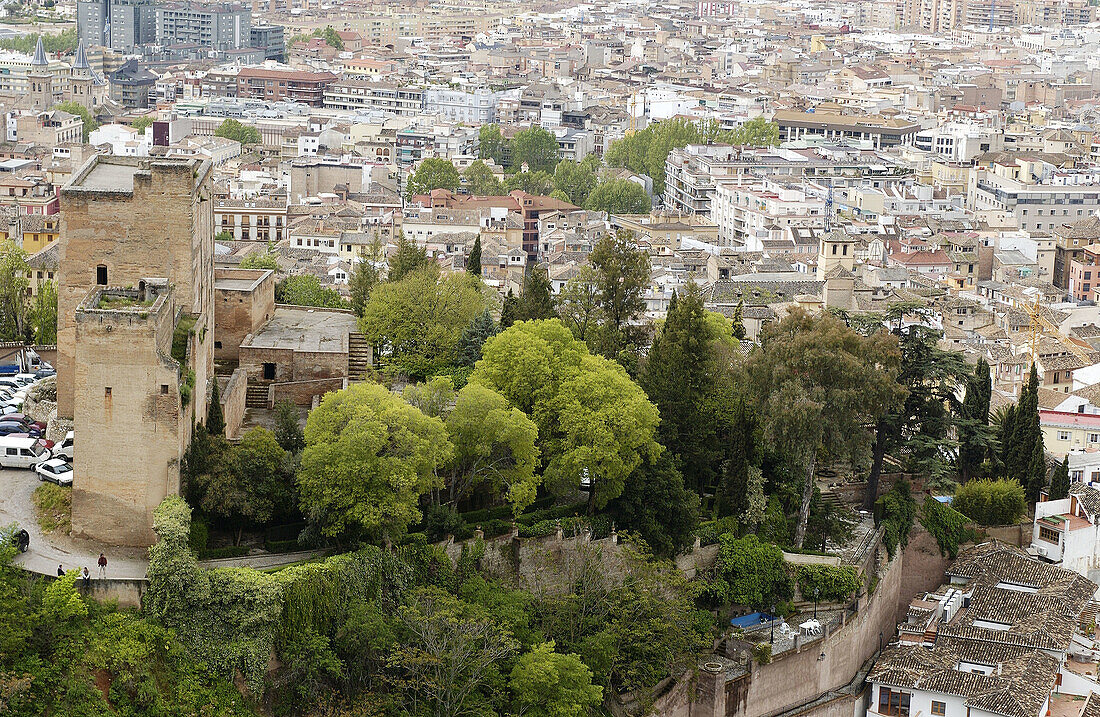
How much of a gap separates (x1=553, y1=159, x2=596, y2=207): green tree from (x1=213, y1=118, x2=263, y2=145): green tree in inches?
837

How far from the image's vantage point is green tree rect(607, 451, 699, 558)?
1444 inches

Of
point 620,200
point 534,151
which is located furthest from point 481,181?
point 534,151

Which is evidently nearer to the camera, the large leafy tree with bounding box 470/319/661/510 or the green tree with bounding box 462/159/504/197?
the large leafy tree with bounding box 470/319/661/510

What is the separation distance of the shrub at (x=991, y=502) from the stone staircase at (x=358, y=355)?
583 inches

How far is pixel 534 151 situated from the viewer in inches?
4464

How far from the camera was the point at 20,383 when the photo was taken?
3878 cm

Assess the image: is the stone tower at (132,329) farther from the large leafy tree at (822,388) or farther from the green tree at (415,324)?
the large leafy tree at (822,388)

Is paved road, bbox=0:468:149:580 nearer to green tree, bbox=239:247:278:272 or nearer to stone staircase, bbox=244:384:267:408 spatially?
stone staircase, bbox=244:384:267:408

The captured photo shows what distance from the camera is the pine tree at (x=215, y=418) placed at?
3328 cm

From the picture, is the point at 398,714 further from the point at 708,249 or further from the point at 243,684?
the point at 708,249

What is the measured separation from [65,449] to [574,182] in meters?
70.7

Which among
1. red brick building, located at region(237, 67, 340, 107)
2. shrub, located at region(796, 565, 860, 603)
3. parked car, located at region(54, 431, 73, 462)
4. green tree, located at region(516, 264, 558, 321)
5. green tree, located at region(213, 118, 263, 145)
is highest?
green tree, located at region(516, 264, 558, 321)

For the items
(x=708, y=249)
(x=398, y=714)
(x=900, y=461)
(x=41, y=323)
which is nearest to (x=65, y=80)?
(x=708, y=249)

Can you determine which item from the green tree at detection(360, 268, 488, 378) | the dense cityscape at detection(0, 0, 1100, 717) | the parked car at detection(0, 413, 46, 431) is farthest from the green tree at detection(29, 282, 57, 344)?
the green tree at detection(360, 268, 488, 378)
